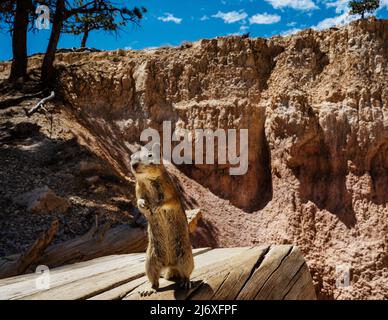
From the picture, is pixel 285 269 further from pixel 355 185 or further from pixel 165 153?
pixel 165 153

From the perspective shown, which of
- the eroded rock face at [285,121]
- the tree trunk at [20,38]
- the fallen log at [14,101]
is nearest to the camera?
the eroded rock face at [285,121]

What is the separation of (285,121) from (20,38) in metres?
7.45

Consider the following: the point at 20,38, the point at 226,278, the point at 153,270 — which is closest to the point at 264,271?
the point at 226,278

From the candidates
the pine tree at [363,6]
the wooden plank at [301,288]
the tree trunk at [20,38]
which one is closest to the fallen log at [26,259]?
the wooden plank at [301,288]

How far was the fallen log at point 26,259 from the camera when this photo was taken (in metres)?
5.14

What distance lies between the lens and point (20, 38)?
11922 millimetres

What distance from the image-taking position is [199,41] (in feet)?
41.9

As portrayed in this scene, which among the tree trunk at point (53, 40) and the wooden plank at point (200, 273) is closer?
the wooden plank at point (200, 273)

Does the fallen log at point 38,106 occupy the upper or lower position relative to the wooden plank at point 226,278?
upper

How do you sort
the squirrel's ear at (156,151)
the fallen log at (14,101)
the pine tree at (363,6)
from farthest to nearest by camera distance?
the pine tree at (363,6)
the fallen log at (14,101)
the squirrel's ear at (156,151)

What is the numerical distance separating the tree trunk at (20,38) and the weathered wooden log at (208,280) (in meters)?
9.41

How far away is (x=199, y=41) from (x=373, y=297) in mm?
8111

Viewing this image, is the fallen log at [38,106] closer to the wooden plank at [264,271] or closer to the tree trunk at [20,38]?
the tree trunk at [20,38]

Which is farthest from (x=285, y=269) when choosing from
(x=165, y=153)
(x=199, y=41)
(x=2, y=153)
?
(x=199, y=41)
